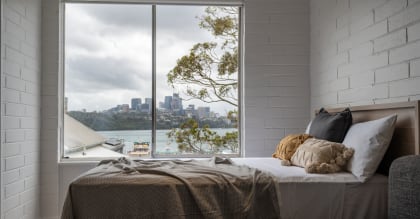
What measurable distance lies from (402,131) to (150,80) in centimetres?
266

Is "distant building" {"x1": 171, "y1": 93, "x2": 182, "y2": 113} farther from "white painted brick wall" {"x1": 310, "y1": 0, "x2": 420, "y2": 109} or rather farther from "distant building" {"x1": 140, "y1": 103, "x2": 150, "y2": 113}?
"white painted brick wall" {"x1": 310, "y1": 0, "x2": 420, "y2": 109}

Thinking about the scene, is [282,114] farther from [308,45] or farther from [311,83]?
[308,45]

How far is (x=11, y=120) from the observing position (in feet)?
10.3

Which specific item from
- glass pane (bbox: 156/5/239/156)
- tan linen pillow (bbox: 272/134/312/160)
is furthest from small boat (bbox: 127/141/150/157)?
tan linen pillow (bbox: 272/134/312/160)

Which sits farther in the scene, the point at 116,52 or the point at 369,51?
the point at 116,52

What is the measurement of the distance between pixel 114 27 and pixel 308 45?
2.17m

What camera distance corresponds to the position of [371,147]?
2.26 m

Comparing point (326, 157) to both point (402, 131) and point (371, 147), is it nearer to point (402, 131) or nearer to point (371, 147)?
point (371, 147)

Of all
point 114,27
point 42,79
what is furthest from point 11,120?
point 114,27

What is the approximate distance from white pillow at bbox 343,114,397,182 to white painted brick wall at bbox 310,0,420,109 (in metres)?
0.26

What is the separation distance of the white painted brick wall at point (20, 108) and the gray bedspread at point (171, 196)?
138 centimetres

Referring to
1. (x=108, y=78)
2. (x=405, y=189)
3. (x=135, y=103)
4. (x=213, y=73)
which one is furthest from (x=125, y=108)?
(x=405, y=189)

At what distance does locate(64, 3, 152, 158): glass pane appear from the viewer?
4090 millimetres

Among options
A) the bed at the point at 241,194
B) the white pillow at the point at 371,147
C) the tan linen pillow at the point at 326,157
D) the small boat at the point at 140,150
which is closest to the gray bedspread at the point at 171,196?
the bed at the point at 241,194
